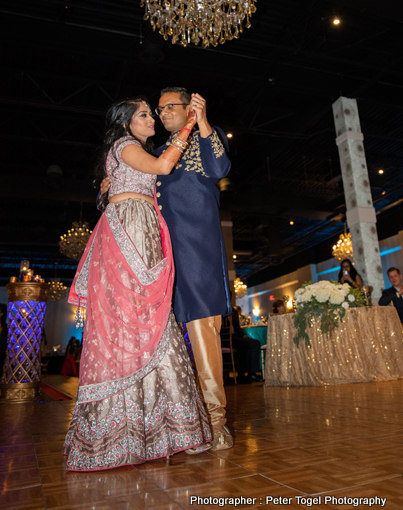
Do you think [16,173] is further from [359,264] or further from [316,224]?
[316,224]

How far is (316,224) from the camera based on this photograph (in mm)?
16312

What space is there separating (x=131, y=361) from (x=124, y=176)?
78cm

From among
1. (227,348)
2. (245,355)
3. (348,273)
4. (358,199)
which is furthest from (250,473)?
(358,199)

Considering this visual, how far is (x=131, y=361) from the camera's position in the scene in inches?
61.4

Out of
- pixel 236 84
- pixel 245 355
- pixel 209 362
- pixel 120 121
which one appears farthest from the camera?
pixel 236 84

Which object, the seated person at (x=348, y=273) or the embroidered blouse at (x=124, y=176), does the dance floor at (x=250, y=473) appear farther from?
the seated person at (x=348, y=273)

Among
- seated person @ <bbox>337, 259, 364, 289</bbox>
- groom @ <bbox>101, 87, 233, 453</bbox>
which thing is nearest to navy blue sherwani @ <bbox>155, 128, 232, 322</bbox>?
groom @ <bbox>101, 87, 233, 453</bbox>

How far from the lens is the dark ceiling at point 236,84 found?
6.00 meters

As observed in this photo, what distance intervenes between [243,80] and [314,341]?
4.81 m

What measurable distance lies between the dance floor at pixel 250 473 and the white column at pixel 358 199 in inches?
195

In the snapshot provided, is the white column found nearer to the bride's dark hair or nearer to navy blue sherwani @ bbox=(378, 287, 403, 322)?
navy blue sherwani @ bbox=(378, 287, 403, 322)

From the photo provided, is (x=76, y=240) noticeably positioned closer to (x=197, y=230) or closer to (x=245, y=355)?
(x=245, y=355)

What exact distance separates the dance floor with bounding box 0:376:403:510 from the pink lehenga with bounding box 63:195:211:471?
0.08 metres

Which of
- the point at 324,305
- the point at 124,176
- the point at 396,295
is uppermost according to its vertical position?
the point at 124,176
